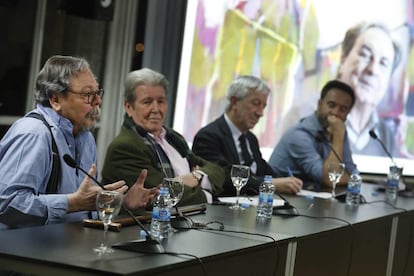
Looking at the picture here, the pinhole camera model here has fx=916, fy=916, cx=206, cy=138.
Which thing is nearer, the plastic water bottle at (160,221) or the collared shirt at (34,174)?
the plastic water bottle at (160,221)

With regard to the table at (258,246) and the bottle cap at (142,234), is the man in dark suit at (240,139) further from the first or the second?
the bottle cap at (142,234)

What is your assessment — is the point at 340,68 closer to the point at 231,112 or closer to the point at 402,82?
the point at 402,82

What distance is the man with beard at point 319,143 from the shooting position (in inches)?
227

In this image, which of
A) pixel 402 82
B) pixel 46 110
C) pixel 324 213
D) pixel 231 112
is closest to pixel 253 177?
pixel 231 112

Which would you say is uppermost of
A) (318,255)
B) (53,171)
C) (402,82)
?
(402,82)

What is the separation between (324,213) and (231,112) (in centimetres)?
123

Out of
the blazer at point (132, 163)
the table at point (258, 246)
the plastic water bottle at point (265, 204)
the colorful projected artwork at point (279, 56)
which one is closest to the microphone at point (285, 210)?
the table at point (258, 246)

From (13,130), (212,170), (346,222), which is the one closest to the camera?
(13,130)

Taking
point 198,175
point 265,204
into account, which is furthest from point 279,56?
point 265,204

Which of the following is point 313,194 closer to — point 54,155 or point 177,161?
point 177,161

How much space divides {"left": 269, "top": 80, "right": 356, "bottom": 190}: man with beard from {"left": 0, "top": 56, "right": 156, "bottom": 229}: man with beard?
2.32 metres

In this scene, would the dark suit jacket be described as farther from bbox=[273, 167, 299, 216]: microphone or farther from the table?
bbox=[273, 167, 299, 216]: microphone

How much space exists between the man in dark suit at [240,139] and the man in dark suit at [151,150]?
368 millimetres

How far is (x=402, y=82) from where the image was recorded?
7.10m
